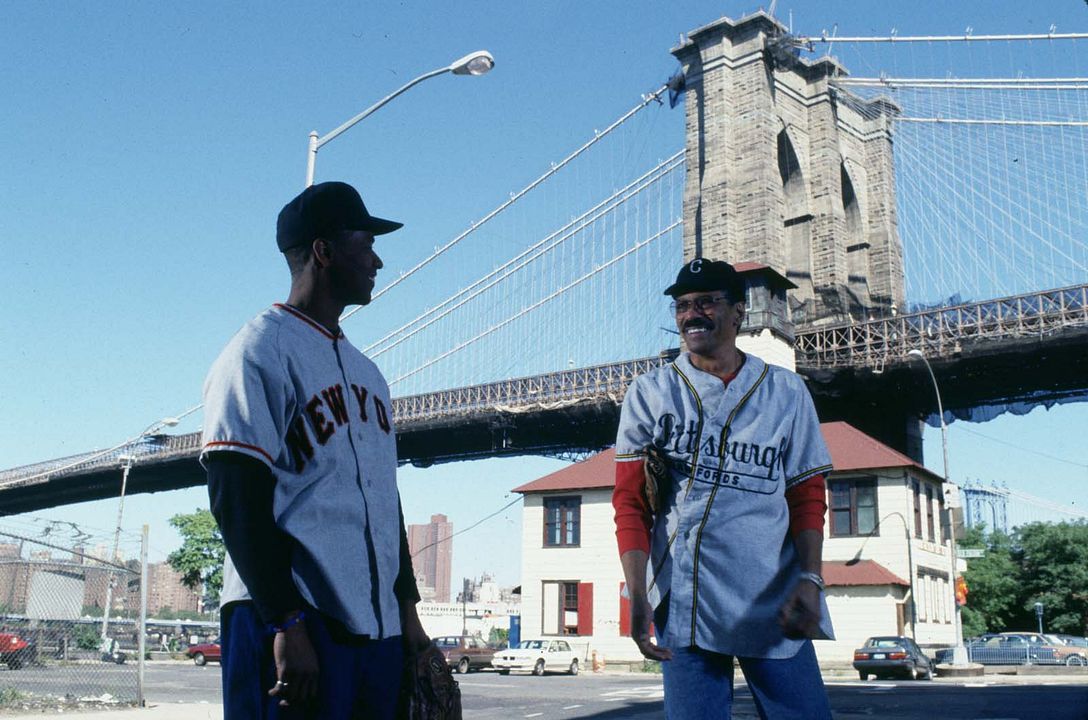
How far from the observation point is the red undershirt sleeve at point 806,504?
3.54 meters

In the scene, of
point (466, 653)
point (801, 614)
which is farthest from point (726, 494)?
point (466, 653)

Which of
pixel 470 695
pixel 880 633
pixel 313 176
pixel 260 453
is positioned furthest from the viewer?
pixel 880 633

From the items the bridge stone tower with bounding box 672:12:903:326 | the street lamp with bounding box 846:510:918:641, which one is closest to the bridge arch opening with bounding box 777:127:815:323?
the bridge stone tower with bounding box 672:12:903:326

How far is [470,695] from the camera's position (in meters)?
18.5

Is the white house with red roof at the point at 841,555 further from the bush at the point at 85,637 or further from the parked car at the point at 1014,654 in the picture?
the bush at the point at 85,637

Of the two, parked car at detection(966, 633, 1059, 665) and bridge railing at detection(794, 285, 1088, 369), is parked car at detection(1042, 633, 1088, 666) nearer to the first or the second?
parked car at detection(966, 633, 1059, 665)

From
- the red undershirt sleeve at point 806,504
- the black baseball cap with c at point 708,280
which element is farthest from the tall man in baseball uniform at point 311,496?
the red undershirt sleeve at point 806,504

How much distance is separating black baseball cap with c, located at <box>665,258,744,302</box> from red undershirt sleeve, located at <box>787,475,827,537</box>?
27.7 inches

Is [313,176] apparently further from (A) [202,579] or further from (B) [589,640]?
(A) [202,579]

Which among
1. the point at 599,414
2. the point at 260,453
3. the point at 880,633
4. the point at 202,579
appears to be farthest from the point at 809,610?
the point at 202,579

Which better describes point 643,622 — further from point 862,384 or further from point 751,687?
point 862,384

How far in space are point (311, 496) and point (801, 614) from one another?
1.56 meters

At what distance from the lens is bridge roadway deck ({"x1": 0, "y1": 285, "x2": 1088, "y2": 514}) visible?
1554 inches

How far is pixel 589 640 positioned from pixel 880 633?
9509mm
